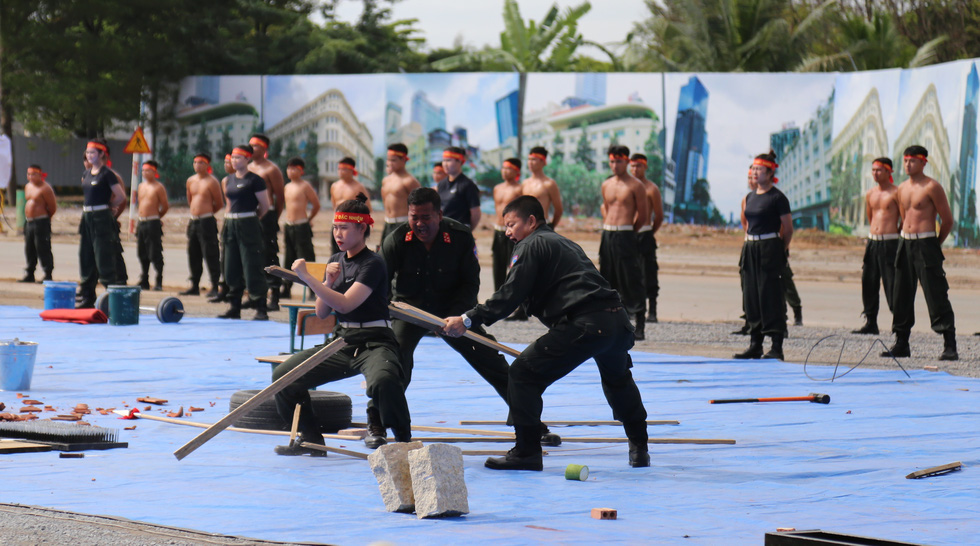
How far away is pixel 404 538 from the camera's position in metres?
5.07

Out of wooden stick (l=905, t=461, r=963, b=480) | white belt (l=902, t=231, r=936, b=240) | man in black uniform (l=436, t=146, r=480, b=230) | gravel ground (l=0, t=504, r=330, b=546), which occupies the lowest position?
wooden stick (l=905, t=461, r=963, b=480)

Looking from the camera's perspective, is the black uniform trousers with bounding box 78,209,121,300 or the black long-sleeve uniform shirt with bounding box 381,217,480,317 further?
the black uniform trousers with bounding box 78,209,121,300

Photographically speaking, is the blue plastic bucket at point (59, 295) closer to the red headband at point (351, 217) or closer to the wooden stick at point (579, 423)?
the wooden stick at point (579, 423)

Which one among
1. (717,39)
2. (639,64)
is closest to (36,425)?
(717,39)

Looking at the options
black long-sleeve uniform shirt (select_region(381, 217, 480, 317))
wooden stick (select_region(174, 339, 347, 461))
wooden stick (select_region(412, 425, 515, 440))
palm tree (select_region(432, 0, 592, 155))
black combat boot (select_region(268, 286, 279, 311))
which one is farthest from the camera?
palm tree (select_region(432, 0, 592, 155))

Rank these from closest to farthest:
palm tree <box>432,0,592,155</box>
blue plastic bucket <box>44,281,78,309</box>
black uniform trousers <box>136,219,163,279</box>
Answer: blue plastic bucket <box>44,281,78,309</box> < black uniform trousers <box>136,219,163,279</box> < palm tree <box>432,0,592,155</box>

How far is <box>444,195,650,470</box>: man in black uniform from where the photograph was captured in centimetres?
659

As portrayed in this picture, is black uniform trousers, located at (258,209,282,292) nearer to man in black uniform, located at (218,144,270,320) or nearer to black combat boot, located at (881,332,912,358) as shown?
man in black uniform, located at (218,144,270,320)

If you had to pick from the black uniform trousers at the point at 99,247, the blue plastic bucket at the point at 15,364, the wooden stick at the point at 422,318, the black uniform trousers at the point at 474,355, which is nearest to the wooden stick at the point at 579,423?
the black uniform trousers at the point at 474,355

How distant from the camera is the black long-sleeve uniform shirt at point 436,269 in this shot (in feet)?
25.7

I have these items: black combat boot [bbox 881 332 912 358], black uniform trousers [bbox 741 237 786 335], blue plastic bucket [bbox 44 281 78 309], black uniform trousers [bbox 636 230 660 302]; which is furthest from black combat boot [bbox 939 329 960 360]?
blue plastic bucket [bbox 44 281 78 309]

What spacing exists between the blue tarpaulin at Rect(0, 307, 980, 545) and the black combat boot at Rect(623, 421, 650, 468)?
0.07 meters

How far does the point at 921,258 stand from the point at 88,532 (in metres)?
9.10

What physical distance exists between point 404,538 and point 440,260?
9.79 ft
